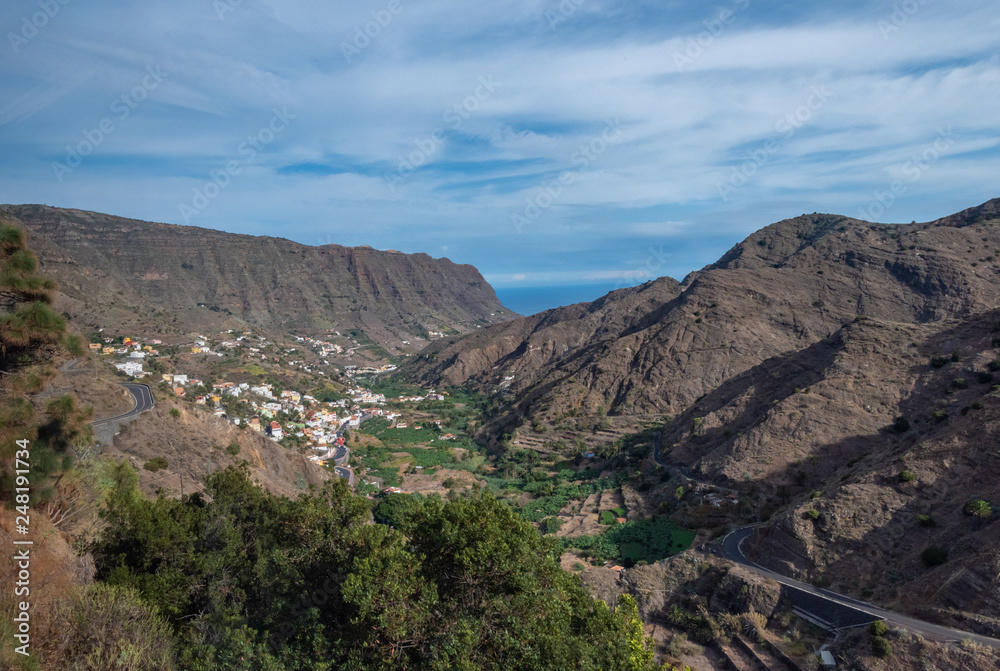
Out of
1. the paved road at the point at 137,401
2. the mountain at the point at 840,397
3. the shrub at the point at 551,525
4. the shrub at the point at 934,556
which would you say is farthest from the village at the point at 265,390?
the shrub at the point at 934,556

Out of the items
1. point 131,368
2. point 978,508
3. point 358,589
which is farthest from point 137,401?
point 978,508

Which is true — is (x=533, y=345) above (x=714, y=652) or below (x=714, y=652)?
above

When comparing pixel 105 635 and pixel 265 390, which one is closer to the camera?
pixel 105 635

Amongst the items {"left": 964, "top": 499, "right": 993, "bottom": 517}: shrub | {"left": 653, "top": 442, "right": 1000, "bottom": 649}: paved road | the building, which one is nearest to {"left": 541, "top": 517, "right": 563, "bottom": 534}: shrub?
{"left": 653, "top": 442, "right": 1000, "bottom": 649}: paved road

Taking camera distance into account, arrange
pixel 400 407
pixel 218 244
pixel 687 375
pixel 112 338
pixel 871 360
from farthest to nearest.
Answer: pixel 218 244 → pixel 400 407 → pixel 112 338 → pixel 687 375 → pixel 871 360

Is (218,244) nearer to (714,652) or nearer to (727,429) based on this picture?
(727,429)

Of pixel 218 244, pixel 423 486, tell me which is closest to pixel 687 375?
pixel 423 486

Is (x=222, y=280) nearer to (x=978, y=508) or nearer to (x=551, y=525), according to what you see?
(x=551, y=525)
